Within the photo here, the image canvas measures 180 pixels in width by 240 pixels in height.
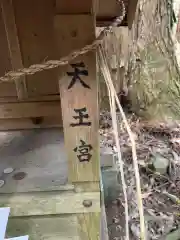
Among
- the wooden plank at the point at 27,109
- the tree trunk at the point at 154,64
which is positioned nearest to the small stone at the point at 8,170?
the wooden plank at the point at 27,109

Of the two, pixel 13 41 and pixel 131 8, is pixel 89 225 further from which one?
pixel 131 8

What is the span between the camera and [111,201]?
2.02m

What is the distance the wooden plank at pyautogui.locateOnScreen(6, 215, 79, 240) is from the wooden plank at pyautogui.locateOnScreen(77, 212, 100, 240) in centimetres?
Answer: 2

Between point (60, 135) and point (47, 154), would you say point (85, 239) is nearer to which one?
point (47, 154)

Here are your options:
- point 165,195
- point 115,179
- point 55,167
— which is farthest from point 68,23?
point 165,195

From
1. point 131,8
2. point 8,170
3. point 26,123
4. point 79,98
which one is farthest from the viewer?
point 26,123

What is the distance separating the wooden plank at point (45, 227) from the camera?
1.20 m

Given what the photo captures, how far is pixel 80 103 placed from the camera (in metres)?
0.93

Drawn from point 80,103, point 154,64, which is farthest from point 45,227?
point 154,64

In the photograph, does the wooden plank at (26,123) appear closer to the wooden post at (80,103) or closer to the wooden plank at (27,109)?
the wooden plank at (27,109)

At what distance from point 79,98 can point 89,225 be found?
530 millimetres

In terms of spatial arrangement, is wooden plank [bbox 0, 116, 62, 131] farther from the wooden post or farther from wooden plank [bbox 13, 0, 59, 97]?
the wooden post

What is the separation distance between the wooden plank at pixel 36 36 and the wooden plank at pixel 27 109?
0.06 meters

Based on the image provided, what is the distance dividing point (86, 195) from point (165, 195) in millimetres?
1116
